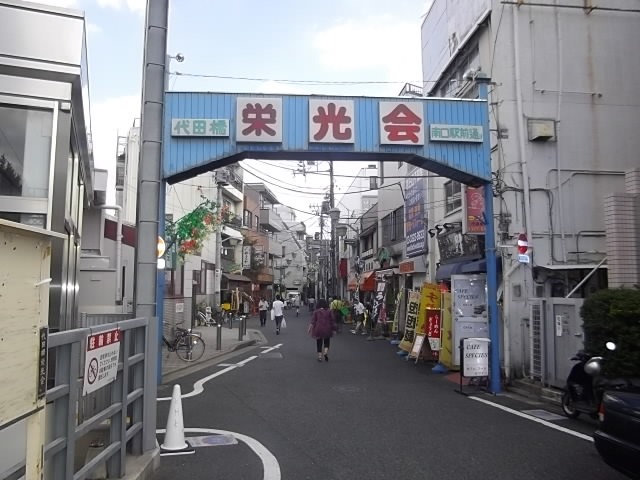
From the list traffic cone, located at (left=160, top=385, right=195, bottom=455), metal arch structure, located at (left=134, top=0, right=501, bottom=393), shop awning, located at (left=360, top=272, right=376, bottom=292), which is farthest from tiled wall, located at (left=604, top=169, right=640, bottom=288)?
shop awning, located at (left=360, top=272, right=376, bottom=292)

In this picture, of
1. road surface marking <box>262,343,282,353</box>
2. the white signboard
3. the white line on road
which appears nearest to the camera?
the white line on road

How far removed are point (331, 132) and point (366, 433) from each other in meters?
6.38

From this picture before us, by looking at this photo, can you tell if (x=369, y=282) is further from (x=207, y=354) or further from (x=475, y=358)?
(x=475, y=358)

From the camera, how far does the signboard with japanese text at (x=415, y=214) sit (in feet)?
71.2

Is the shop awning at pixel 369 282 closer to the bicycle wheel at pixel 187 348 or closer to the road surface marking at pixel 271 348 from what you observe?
the road surface marking at pixel 271 348

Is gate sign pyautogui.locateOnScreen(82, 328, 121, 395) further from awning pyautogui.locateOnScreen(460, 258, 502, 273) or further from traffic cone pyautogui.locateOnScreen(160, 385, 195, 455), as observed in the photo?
awning pyautogui.locateOnScreen(460, 258, 502, 273)

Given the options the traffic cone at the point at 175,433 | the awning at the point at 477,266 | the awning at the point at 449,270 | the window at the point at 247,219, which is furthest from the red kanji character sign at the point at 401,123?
the window at the point at 247,219

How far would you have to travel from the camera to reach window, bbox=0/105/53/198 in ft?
21.7

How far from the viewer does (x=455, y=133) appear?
12.0 meters

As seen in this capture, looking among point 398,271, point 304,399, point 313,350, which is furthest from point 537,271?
point 398,271

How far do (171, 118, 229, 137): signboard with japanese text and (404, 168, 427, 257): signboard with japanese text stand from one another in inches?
415

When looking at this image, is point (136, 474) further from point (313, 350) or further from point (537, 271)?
point (313, 350)

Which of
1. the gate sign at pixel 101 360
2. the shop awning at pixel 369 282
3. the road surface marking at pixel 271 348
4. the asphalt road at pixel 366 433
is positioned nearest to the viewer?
the gate sign at pixel 101 360

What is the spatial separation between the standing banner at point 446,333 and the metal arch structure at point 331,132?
2.60 meters
